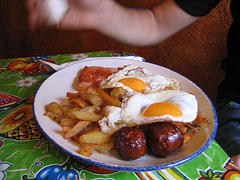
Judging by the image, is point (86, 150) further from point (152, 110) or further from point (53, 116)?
point (152, 110)

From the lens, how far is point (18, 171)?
0.89 m

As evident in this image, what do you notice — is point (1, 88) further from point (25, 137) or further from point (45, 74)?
point (25, 137)

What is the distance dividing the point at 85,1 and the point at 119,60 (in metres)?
0.63

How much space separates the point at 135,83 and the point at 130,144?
480 millimetres

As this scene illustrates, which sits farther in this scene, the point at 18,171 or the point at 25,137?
the point at 25,137

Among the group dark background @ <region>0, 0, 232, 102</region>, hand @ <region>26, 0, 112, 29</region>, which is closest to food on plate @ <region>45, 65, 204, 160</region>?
hand @ <region>26, 0, 112, 29</region>

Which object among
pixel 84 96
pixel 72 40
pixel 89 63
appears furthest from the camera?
pixel 72 40

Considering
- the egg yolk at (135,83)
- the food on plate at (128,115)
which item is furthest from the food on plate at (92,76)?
the egg yolk at (135,83)

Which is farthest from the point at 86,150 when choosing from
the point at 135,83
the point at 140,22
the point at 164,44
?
the point at 164,44

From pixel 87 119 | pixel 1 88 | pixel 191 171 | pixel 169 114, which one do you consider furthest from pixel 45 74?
pixel 191 171

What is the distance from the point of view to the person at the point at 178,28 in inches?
59.7

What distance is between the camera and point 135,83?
4.25 ft

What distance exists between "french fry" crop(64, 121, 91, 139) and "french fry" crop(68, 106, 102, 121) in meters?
0.02

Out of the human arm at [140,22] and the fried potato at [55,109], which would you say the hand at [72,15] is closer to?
the human arm at [140,22]
